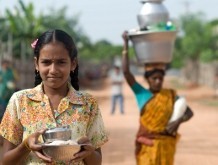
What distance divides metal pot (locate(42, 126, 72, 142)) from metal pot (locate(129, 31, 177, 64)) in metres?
3.55

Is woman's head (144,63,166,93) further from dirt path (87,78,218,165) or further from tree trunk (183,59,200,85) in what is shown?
tree trunk (183,59,200,85)

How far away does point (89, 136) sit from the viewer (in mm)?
2873

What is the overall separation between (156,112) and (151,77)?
35 cm

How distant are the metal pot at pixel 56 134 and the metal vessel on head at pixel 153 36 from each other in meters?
3.55

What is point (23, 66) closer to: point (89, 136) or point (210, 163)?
point (210, 163)

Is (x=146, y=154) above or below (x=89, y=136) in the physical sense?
below

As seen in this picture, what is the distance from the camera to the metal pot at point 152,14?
626 cm

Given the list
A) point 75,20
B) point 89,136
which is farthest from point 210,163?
point 75,20

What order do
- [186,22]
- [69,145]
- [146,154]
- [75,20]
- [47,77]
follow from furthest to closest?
Answer: [186,22] → [75,20] → [146,154] → [47,77] → [69,145]

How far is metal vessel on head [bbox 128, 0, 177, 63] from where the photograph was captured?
6059 mm

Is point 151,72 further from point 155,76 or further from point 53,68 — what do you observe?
point 53,68

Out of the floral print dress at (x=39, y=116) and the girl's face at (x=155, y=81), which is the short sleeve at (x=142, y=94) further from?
the floral print dress at (x=39, y=116)

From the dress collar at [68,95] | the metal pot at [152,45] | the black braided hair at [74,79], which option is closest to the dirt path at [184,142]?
the metal pot at [152,45]

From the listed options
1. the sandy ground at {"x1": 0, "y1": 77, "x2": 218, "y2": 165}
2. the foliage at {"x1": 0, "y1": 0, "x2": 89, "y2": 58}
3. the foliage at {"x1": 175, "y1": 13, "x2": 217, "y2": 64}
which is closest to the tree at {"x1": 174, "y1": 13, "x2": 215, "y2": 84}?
the foliage at {"x1": 175, "y1": 13, "x2": 217, "y2": 64}
